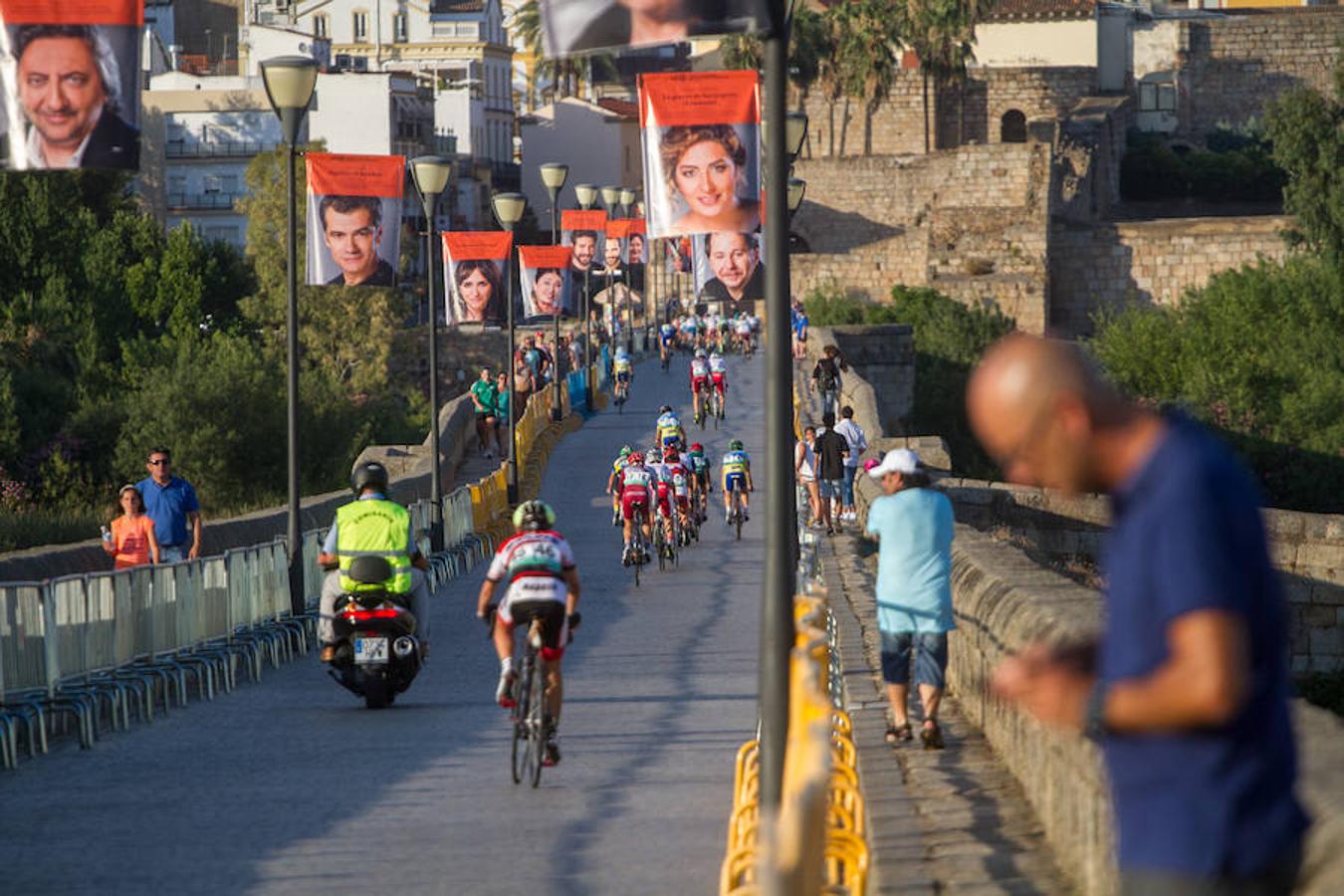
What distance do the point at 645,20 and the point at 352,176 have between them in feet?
44.5

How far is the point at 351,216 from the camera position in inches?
885

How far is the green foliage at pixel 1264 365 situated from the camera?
48.0 m

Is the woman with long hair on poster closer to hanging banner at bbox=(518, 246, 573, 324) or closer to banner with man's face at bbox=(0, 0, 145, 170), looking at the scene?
banner with man's face at bbox=(0, 0, 145, 170)

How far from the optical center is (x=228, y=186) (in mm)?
105812

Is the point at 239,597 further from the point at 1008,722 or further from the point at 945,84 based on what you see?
the point at 945,84

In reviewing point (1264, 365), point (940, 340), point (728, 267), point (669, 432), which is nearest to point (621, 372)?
point (1264, 365)

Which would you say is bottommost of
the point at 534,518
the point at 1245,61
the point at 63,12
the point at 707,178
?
the point at 534,518

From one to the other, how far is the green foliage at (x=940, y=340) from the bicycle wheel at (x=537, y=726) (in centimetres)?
4172

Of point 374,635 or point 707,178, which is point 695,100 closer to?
point 707,178

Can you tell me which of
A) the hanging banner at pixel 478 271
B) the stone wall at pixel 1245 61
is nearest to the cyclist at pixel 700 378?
the hanging banner at pixel 478 271

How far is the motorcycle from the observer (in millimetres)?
14586

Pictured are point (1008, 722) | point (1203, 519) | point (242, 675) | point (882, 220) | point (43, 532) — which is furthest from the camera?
point (882, 220)

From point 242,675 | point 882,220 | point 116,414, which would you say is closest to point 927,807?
point 242,675

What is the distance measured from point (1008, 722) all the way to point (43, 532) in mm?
33157
